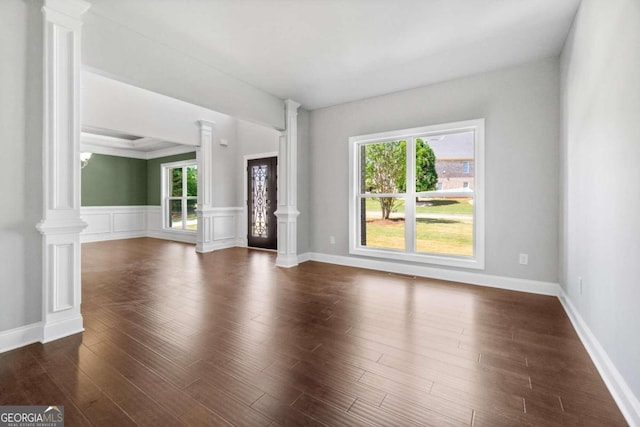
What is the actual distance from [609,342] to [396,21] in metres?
2.86

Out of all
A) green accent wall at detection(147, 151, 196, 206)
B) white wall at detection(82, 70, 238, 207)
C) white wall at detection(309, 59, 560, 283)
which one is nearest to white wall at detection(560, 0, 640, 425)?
white wall at detection(309, 59, 560, 283)

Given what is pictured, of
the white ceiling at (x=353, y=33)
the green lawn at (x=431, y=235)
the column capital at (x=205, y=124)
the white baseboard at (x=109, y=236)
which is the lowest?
the white baseboard at (x=109, y=236)

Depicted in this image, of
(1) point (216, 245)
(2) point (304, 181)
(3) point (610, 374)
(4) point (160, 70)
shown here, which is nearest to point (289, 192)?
(2) point (304, 181)

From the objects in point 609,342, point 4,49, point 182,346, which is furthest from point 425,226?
point 4,49

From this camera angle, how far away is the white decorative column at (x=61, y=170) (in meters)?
2.13

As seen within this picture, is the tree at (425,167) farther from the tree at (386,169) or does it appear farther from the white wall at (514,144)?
the white wall at (514,144)

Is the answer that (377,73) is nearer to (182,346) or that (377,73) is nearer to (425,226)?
(425,226)

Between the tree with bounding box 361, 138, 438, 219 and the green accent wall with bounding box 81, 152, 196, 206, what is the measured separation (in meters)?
5.03

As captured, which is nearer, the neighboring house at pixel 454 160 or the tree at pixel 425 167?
the neighboring house at pixel 454 160

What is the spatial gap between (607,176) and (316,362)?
85.6 inches

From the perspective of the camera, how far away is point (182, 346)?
2.08 m

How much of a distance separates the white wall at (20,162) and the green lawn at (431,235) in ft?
12.9

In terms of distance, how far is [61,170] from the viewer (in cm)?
220

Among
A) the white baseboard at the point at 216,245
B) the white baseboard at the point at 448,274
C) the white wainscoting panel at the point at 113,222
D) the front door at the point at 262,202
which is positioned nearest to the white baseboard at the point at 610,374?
the white baseboard at the point at 448,274
